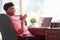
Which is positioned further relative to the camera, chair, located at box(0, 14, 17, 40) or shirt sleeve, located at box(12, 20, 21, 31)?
shirt sleeve, located at box(12, 20, 21, 31)

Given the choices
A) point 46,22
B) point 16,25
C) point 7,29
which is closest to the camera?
point 7,29

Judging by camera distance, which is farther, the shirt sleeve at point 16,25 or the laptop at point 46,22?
the laptop at point 46,22

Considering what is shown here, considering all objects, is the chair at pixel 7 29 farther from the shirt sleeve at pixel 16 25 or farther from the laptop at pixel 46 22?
the laptop at pixel 46 22

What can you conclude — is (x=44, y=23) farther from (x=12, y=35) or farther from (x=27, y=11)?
(x=12, y=35)

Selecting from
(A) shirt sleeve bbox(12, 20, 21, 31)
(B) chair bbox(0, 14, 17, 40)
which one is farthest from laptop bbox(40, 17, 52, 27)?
(B) chair bbox(0, 14, 17, 40)

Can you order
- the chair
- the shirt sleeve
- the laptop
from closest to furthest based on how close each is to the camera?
the chair, the shirt sleeve, the laptop

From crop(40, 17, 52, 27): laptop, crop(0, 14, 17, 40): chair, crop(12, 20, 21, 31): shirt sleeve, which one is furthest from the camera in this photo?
crop(40, 17, 52, 27): laptop

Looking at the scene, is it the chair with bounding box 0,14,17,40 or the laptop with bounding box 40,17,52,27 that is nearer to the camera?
the chair with bounding box 0,14,17,40

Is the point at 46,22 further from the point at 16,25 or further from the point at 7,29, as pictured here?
the point at 7,29

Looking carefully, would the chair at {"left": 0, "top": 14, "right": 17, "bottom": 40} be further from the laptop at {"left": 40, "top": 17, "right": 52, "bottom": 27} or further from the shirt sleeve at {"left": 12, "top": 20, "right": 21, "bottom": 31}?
the laptop at {"left": 40, "top": 17, "right": 52, "bottom": 27}

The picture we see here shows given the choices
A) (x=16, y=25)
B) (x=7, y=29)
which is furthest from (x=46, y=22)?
(x=7, y=29)

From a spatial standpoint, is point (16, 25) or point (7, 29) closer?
point (7, 29)

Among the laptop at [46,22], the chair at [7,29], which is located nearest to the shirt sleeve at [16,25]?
the chair at [7,29]

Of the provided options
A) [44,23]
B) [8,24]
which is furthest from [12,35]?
[44,23]
